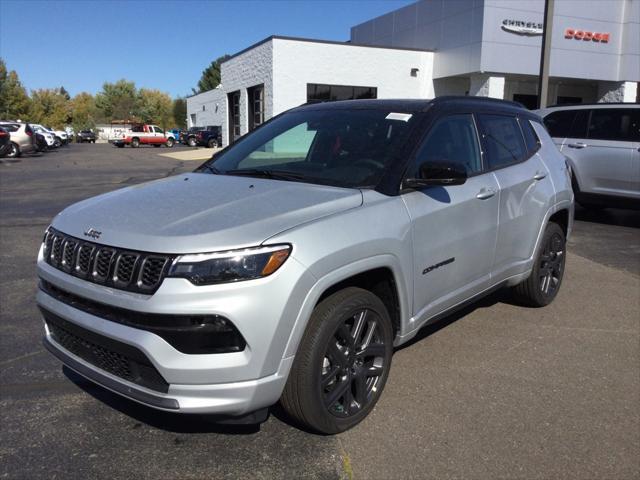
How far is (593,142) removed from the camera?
9320 mm

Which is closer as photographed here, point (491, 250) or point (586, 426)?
point (586, 426)

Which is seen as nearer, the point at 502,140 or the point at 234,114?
the point at 502,140

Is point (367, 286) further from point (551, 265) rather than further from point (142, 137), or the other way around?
point (142, 137)

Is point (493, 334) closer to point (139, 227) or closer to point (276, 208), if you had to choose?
point (276, 208)

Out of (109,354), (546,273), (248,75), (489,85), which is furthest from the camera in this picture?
(248,75)

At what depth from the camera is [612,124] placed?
361 inches

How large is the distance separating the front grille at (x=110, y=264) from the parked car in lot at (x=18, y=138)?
2973cm

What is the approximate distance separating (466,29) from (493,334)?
66.7 ft

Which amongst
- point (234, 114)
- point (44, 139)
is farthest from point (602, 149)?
point (44, 139)

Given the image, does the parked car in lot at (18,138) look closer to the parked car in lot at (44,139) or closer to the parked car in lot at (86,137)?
the parked car in lot at (44,139)

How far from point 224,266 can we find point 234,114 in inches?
1173

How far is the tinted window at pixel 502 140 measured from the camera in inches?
168

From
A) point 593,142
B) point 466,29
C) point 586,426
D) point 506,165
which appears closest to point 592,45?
point 466,29

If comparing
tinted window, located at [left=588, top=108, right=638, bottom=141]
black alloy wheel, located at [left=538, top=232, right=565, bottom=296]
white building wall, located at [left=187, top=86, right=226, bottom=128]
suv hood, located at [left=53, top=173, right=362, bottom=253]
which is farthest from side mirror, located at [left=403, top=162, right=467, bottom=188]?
white building wall, located at [left=187, top=86, right=226, bottom=128]
